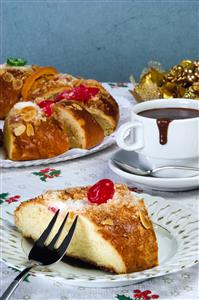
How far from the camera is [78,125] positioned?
160 cm

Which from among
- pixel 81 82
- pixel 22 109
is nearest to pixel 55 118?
pixel 22 109

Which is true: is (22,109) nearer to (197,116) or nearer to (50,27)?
(197,116)

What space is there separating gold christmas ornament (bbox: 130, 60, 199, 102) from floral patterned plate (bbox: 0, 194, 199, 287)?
0.67 m

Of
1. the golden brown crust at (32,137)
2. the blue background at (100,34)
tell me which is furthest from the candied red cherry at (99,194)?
the blue background at (100,34)

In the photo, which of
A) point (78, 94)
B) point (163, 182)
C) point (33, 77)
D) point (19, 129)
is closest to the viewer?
point (163, 182)

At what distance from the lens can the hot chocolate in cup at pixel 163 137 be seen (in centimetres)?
129

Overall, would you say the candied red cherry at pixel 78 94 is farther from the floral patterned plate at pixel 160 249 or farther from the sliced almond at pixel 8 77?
the floral patterned plate at pixel 160 249

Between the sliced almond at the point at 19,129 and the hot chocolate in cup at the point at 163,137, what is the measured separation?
11.2 inches

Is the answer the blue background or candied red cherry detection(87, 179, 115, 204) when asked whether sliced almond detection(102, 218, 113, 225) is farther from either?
the blue background

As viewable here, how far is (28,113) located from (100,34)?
152 centimetres

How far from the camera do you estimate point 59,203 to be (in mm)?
983

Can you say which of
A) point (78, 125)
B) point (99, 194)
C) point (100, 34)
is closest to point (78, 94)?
point (78, 125)

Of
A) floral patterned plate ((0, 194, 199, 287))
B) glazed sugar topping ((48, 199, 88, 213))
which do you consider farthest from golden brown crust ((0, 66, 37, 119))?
glazed sugar topping ((48, 199, 88, 213))

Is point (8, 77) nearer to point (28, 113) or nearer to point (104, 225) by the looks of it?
point (28, 113)
